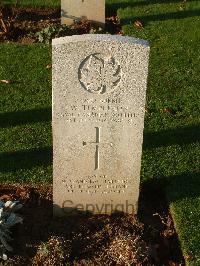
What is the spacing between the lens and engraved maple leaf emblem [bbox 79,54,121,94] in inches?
183

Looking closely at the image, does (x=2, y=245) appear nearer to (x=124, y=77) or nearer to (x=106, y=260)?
(x=106, y=260)

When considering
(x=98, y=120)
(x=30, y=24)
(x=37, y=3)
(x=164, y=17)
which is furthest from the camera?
(x=37, y=3)

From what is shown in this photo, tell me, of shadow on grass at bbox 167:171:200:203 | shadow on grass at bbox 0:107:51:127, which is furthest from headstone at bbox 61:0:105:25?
shadow on grass at bbox 167:171:200:203

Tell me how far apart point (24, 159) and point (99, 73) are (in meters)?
2.18

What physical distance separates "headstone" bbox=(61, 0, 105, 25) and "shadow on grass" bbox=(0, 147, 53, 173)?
12.4ft

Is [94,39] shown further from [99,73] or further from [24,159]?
[24,159]

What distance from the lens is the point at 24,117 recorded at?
733cm

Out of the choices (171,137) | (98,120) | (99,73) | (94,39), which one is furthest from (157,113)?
(94,39)

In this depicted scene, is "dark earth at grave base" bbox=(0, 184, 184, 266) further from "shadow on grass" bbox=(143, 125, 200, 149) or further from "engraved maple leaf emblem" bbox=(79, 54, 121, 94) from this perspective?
"engraved maple leaf emblem" bbox=(79, 54, 121, 94)

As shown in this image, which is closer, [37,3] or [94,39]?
[94,39]

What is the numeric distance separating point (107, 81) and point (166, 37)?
5143 millimetres

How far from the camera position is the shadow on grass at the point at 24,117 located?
23.7ft

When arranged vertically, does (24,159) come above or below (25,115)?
below

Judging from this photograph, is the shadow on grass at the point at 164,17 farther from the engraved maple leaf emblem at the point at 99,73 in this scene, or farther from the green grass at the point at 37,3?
Result: the engraved maple leaf emblem at the point at 99,73
